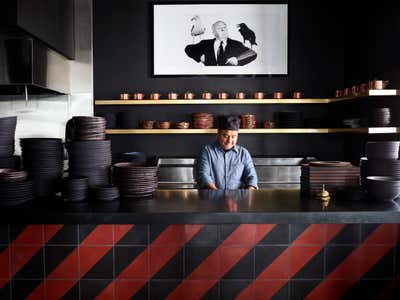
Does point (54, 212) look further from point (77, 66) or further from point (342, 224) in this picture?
point (77, 66)

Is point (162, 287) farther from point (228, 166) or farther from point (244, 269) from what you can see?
point (228, 166)

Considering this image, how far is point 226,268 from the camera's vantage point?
2.37 metres

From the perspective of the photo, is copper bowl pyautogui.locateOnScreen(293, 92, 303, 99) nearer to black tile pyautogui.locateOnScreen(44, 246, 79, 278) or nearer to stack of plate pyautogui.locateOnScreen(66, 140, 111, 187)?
stack of plate pyautogui.locateOnScreen(66, 140, 111, 187)

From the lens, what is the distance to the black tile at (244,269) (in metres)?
2.37

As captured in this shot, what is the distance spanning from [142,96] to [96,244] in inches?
123

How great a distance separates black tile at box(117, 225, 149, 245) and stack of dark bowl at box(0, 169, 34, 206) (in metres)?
0.55

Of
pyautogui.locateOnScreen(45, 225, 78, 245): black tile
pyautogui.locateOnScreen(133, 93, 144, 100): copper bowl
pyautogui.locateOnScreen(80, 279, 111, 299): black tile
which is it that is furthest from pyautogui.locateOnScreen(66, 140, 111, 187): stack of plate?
pyautogui.locateOnScreen(133, 93, 144, 100): copper bowl

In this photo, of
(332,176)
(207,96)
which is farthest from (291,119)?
(332,176)

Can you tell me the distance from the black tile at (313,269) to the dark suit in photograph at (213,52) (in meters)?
3.49

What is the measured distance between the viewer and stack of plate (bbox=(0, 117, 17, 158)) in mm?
2514

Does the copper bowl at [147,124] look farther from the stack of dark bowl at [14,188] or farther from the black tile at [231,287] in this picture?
the black tile at [231,287]

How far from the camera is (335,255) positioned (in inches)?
93.6

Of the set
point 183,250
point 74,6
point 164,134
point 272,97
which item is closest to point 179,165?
point 164,134

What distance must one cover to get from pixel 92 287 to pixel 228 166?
1.99 m
